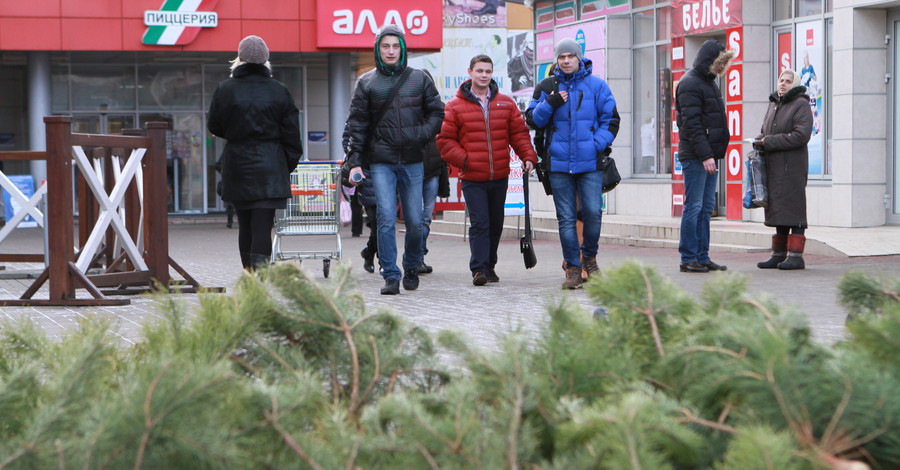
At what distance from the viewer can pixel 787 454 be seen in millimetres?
1415

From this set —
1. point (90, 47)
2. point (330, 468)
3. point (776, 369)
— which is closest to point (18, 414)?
point (330, 468)

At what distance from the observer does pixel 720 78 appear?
725 inches

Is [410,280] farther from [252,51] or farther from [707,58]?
[707,58]

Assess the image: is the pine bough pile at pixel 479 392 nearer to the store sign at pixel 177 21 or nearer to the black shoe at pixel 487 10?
the store sign at pixel 177 21

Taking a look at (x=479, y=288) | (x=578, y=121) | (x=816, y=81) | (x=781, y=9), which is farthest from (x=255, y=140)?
(x=781, y=9)

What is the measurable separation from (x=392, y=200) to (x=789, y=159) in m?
3.78

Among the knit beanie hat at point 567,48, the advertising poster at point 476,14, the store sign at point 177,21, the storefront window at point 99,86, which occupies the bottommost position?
the knit beanie hat at point 567,48

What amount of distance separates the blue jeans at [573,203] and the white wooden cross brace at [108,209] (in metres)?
3.23

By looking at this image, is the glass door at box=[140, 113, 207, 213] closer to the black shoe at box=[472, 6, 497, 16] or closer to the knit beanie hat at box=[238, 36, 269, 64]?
the black shoe at box=[472, 6, 497, 16]

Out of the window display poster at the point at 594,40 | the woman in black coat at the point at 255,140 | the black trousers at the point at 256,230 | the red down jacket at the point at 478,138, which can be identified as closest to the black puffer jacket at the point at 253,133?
the woman in black coat at the point at 255,140

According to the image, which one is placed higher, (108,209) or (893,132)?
(893,132)

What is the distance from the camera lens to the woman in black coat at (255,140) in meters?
8.97

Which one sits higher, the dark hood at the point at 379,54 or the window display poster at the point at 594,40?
the window display poster at the point at 594,40

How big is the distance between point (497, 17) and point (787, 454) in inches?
1217
